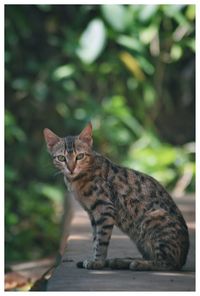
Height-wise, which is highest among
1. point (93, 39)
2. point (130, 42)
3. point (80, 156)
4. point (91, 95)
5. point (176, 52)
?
point (176, 52)

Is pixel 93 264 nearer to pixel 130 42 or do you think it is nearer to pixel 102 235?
pixel 102 235

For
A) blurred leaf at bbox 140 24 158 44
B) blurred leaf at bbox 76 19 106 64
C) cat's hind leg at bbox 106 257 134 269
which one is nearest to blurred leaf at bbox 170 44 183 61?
blurred leaf at bbox 140 24 158 44

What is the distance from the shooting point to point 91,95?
15.2 meters

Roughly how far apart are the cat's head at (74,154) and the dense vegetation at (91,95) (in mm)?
6141

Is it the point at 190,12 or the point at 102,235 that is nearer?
the point at 102,235

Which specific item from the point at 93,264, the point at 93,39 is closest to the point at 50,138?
the point at 93,264

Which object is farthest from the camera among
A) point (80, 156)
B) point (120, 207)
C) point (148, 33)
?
point (148, 33)

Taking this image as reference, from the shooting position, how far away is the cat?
229 inches

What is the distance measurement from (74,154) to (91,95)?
31.0 feet

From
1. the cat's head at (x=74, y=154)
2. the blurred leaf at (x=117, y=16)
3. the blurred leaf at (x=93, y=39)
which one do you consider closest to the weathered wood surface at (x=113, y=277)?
the cat's head at (x=74, y=154)

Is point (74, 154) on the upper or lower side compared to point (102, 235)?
upper

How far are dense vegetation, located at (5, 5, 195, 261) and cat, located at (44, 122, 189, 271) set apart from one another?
6028mm

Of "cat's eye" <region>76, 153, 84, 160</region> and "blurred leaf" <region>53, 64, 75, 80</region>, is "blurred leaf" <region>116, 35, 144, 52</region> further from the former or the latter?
"cat's eye" <region>76, 153, 84, 160</region>

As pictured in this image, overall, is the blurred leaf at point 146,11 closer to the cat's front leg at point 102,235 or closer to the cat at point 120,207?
the cat at point 120,207
